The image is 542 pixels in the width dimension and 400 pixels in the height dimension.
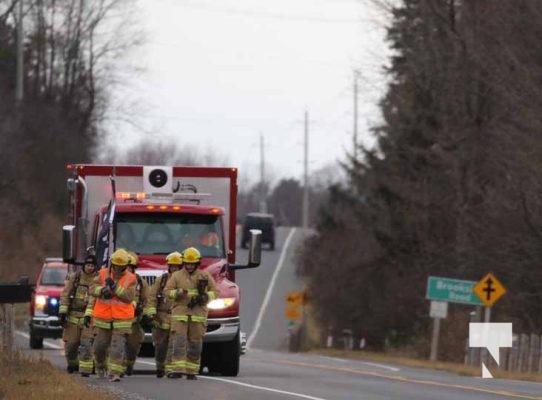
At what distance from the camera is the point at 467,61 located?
53.4 meters

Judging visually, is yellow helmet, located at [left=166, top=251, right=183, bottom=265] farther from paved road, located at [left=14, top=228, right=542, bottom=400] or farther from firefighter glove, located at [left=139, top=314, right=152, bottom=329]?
paved road, located at [left=14, top=228, right=542, bottom=400]

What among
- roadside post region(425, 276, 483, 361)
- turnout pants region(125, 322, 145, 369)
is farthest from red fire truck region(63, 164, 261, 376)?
roadside post region(425, 276, 483, 361)

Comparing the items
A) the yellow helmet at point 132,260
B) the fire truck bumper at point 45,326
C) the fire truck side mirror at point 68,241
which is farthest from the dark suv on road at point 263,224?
the yellow helmet at point 132,260

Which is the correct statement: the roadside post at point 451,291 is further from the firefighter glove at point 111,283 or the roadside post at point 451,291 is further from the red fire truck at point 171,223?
the firefighter glove at point 111,283

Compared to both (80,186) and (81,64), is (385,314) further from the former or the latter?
(80,186)

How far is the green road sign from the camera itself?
4122 cm

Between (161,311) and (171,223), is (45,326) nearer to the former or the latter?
(171,223)

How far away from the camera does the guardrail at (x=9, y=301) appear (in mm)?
20469

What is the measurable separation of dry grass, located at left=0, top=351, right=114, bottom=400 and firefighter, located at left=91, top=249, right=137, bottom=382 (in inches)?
28.7

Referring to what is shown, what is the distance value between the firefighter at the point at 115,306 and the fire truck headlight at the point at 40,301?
13.8 meters

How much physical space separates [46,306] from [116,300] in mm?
13892

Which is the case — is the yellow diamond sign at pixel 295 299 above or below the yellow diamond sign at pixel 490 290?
below

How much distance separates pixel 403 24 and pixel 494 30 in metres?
10.1

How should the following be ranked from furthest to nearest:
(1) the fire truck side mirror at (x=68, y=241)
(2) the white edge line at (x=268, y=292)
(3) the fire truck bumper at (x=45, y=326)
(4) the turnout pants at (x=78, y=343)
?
(2) the white edge line at (x=268, y=292)
(3) the fire truck bumper at (x=45, y=326)
(4) the turnout pants at (x=78, y=343)
(1) the fire truck side mirror at (x=68, y=241)
